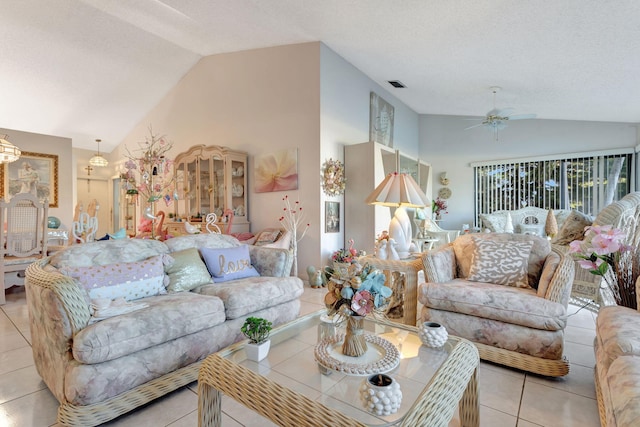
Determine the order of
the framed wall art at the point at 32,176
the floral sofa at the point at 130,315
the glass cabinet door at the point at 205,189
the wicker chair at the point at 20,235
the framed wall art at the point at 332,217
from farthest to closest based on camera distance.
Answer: the framed wall art at the point at 32,176, the glass cabinet door at the point at 205,189, the framed wall art at the point at 332,217, the wicker chair at the point at 20,235, the floral sofa at the point at 130,315

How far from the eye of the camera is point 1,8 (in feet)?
13.3

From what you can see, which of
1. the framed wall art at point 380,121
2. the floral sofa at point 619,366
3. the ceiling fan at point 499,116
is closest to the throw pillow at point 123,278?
the floral sofa at point 619,366

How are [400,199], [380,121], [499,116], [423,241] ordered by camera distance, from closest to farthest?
[400,199] < [423,241] < [499,116] < [380,121]

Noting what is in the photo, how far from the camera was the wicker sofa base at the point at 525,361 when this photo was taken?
1833 millimetres

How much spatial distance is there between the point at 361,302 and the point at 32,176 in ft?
25.7

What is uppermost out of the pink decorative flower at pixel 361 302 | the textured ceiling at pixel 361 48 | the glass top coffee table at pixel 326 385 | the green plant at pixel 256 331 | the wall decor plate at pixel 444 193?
the textured ceiling at pixel 361 48

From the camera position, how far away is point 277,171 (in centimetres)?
491

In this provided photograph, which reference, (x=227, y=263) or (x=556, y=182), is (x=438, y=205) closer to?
(x=556, y=182)

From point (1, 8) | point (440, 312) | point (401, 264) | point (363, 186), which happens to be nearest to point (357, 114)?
point (363, 186)

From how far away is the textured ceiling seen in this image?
3123 millimetres

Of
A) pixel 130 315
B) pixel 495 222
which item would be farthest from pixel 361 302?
pixel 495 222

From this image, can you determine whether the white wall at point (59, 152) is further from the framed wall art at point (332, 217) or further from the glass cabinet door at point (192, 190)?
the framed wall art at point (332, 217)

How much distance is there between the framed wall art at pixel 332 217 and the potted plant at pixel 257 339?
327 centimetres

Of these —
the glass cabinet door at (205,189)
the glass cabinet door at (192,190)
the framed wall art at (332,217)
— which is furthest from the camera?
the glass cabinet door at (192,190)
